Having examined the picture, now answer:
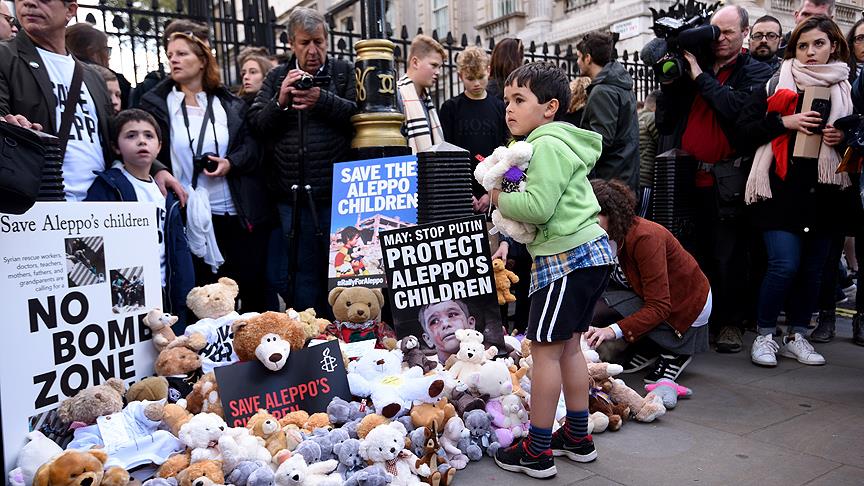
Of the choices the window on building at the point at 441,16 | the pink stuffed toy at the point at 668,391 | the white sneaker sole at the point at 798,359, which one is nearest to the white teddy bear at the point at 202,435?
the pink stuffed toy at the point at 668,391

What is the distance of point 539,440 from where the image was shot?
9.23 feet

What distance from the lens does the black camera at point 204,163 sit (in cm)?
428

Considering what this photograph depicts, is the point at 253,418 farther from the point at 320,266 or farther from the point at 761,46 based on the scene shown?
the point at 761,46

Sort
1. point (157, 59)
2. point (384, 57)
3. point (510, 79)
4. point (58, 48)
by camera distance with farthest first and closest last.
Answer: point (157, 59) < point (384, 57) < point (58, 48) < point (510, 79)

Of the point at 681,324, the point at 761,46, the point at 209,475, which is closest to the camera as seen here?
the point at 209,475

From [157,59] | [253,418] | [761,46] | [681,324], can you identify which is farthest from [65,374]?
[761,46]

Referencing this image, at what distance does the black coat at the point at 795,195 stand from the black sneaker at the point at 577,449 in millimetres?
2335

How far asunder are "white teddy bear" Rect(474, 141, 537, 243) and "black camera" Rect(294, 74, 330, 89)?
171 cm

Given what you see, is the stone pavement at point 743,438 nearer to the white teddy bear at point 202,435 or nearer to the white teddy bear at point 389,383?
the white teddy bear at point 389,383

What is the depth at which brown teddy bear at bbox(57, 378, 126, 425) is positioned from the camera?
2.64m

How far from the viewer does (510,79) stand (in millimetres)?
2895

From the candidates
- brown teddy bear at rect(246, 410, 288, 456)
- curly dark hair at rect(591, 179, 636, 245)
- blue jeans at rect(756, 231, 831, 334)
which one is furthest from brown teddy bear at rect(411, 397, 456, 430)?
blue jeans at rect(756, 231, 831, 334)

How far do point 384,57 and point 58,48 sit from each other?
1.83 metres

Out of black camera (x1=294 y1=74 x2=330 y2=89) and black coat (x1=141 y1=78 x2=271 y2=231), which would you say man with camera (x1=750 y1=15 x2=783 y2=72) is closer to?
black camera (x1=294 y1=74 x2=330 y2=89)
